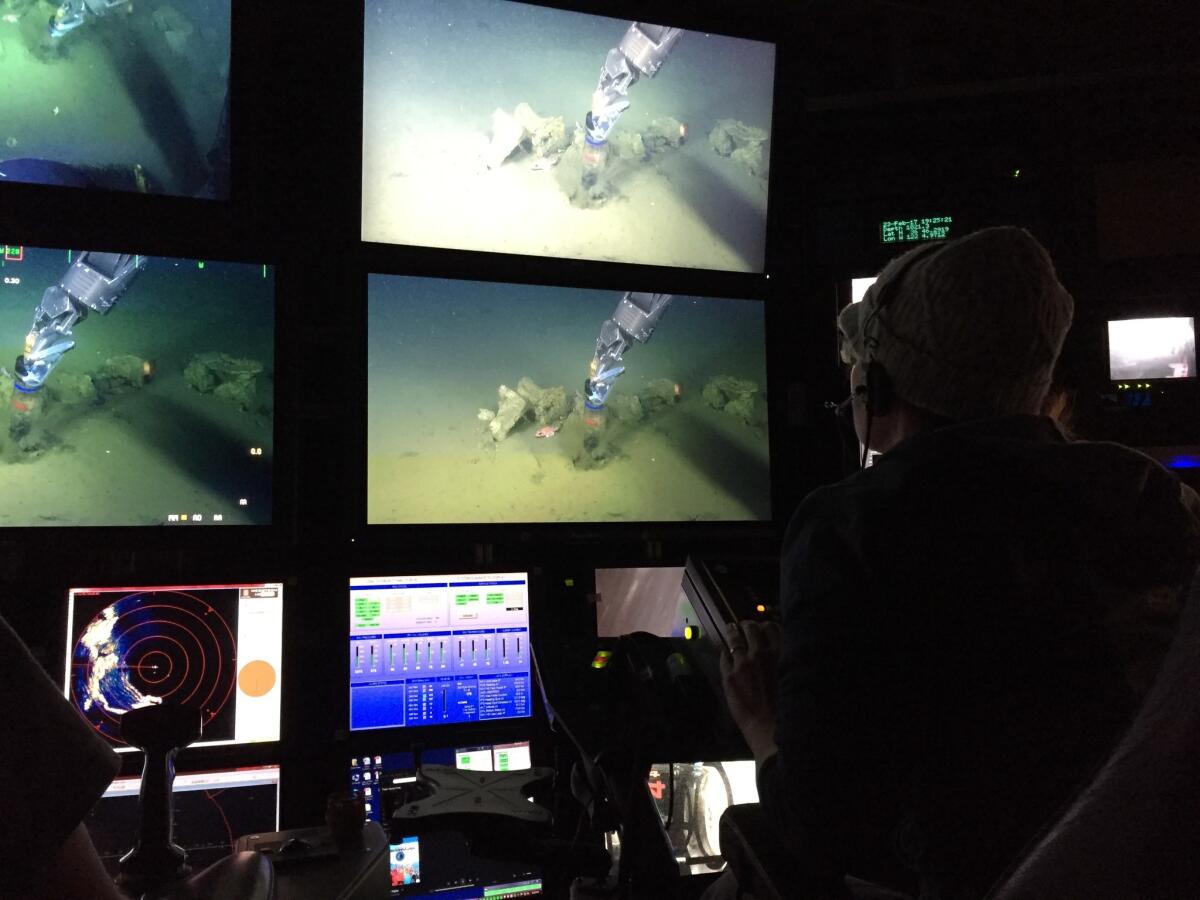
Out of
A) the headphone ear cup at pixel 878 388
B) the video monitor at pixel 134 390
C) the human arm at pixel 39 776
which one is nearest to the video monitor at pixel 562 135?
the video monitor at pixel 134 390

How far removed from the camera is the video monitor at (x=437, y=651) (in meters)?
1.67

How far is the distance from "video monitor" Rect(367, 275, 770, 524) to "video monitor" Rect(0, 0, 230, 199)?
44 centimetres

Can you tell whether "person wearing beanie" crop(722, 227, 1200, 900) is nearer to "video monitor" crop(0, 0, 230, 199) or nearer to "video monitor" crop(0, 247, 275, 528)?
"video monitor" crop(0, 247, 275, 528)

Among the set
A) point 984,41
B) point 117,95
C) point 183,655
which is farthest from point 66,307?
point 984,41

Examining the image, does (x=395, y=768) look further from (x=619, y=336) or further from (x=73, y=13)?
(x=73, y=13)

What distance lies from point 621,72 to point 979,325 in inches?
50.7

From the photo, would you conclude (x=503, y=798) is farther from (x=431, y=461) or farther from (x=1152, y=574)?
(x=1152, y=574)

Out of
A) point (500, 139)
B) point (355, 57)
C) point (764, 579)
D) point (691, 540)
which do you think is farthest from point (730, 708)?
point (355, 57)

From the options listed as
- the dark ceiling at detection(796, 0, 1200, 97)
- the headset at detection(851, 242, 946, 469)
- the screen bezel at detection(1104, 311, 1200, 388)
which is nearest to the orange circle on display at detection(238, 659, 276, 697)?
the headset at detection(851, 242, 946, 469)

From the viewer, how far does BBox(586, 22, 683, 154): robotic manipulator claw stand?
1.95 m

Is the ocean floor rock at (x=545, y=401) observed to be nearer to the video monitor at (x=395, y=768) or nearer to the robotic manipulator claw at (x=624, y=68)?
the robotic manipulator claw at (x=624, y=68)

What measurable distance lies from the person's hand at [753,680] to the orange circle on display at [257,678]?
885 mm

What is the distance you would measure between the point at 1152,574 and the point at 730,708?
54 centimetres

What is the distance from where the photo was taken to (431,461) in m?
1.81
